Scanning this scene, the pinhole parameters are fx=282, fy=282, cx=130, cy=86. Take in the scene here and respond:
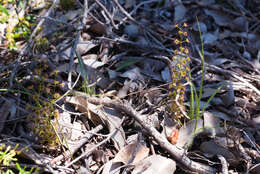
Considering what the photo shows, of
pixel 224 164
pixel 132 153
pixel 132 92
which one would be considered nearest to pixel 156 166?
pixel 132 153

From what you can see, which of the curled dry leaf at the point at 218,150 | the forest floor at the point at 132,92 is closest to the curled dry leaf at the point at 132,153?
the forest floor at the point at 132,92

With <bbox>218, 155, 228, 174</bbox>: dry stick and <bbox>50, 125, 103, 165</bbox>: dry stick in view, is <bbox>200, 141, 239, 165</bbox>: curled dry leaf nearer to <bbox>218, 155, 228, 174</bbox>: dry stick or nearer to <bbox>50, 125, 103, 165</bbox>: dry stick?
<bbox>218, 155, 228, 174</bbox>: dry stick

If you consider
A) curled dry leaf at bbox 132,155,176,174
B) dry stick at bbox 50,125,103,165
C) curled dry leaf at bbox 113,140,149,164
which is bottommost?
curled dry leaf at bbox 132,155,176,174

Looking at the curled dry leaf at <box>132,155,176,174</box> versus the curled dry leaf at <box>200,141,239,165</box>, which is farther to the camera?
the curled dry leaf at <box>200,141,239,165</box>

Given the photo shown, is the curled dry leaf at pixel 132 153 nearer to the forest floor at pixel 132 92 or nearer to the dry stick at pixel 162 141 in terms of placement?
the forest floor at pixel 132 92

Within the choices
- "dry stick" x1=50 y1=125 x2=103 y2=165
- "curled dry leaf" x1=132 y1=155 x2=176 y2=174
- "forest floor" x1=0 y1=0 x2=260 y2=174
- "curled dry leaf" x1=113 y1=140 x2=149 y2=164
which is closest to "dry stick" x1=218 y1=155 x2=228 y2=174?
"forest floor" x1=0 y1=0 x2=260 y2=174

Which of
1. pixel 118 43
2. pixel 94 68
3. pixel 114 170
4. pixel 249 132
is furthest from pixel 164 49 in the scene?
pixel 114 170

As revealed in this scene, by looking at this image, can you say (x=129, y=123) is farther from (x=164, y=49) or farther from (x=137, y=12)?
(x=137, y=12)

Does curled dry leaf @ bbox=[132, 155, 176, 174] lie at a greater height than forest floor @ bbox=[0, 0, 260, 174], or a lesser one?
lesser

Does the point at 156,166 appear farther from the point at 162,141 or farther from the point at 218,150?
the point at 218,150
